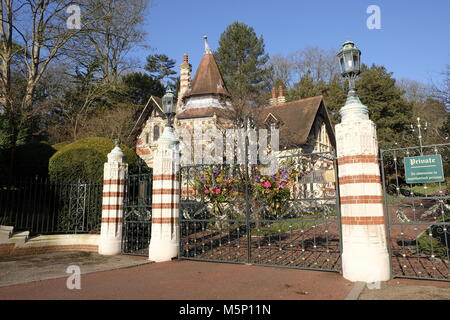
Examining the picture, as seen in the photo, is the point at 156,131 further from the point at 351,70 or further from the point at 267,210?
the point at 351,70

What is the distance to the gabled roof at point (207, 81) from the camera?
23391mm

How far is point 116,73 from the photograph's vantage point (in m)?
27.3

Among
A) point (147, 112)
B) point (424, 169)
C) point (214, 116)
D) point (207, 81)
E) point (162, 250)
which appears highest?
point (207, 81)

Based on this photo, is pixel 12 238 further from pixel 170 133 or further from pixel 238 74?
pixel 238 74

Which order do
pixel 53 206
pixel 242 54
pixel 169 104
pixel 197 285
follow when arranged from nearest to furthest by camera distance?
pixel 197 285
pixel 169 104
pixel 53 206
pixel 242 54

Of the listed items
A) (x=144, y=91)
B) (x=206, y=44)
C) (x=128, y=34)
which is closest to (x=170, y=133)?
(x=128, y=34)

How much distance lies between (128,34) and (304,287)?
20811mm

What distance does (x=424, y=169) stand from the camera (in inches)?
219

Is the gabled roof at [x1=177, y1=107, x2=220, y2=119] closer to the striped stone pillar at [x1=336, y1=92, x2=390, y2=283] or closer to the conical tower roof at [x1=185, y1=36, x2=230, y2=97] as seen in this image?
the conical tower roof at [x1=185, y1=36, x2=230, y2=97]

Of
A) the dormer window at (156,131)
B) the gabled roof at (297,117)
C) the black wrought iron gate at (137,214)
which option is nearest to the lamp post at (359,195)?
the black wrought iron gate at (137,214)

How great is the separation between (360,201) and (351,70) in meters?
2.60

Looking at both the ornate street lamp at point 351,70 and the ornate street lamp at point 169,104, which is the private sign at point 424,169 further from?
the ornate street lamp at point 169,104

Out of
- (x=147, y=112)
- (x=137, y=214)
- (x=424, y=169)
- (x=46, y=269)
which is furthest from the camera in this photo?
(x=147, y=112)

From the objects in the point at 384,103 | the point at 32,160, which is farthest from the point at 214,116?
the point at 384,103
